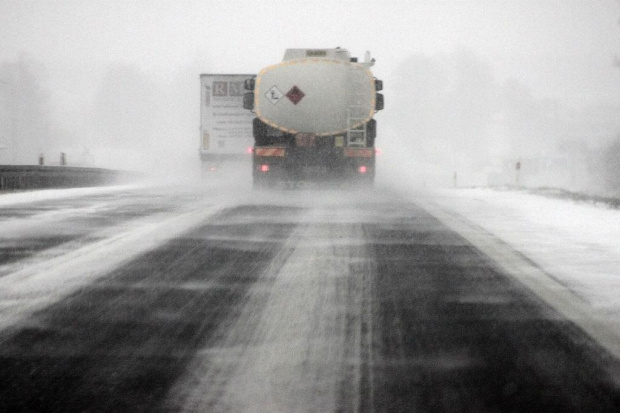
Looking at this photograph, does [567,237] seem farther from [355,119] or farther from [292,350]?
[355,119]

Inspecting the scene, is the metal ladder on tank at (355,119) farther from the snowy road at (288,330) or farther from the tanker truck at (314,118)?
the snowy road at (288,330)

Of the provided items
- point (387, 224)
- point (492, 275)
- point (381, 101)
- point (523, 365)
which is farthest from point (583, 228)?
point (381, 101)

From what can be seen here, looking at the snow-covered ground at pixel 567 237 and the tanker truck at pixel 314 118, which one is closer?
the snow-covered ground at pixel 567 237

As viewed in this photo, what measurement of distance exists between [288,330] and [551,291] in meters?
1.93

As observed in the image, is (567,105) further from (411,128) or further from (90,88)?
(90,88)

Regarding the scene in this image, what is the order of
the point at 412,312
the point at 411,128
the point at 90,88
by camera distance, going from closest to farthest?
the point at 412,312, the point at 411,128, the point at 90,88

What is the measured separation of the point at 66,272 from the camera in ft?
16.6

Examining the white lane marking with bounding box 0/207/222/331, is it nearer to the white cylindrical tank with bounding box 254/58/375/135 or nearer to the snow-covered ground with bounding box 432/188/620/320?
the snow-covered ground with bounding box 432/188/620/320

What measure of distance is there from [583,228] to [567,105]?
11621cm

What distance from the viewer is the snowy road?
256 cm

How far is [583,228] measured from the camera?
Result: 28.6ft

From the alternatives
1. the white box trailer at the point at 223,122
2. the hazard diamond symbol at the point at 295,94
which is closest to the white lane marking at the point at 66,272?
the hazard diamond symbol at the point at 295,94

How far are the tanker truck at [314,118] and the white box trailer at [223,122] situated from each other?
515 cm

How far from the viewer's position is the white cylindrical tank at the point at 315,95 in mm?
16672
